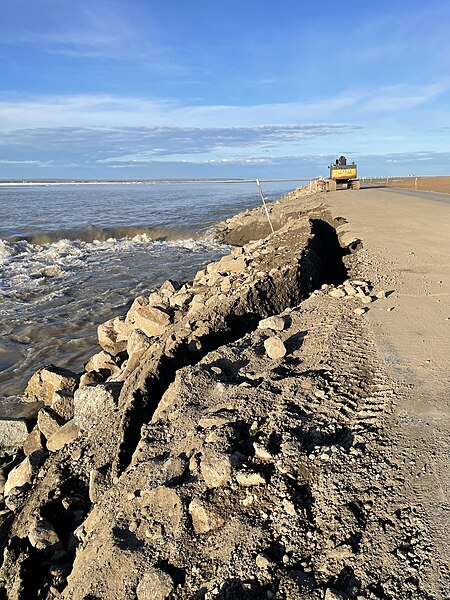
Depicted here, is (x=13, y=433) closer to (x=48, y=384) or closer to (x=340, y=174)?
(x=48, y=384)

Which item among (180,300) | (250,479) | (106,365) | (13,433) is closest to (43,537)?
(250,479)

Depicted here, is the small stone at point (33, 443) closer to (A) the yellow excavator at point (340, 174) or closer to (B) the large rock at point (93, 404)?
(B) the large rock at point (93, 404)

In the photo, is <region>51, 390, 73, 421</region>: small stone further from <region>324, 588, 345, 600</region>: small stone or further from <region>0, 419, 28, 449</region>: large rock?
<region>324, 588, 345, 600</region>: small stone

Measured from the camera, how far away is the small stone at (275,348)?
4141 millimetres

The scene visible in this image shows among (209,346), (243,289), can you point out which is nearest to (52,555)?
(209,346)

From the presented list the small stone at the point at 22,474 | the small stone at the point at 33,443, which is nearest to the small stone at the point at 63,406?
the small stone at the point at 33,443

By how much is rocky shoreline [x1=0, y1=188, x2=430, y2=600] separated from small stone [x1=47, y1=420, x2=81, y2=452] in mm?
16

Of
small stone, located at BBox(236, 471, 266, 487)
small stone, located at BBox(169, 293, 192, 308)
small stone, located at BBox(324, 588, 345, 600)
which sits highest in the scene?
small stone, located at BBox(236, 471, 266, 487)

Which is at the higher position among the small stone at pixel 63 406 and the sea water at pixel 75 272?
the small stone at pixel 63 406

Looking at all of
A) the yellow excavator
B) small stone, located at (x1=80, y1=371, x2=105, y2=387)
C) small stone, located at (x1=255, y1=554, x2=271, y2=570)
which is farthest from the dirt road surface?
the yellow excavator

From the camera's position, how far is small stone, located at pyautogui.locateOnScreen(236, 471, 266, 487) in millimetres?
2502

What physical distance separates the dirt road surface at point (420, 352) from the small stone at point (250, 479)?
0.79 m

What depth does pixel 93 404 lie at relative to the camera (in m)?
4.23

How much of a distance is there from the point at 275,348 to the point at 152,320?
2.76 m
